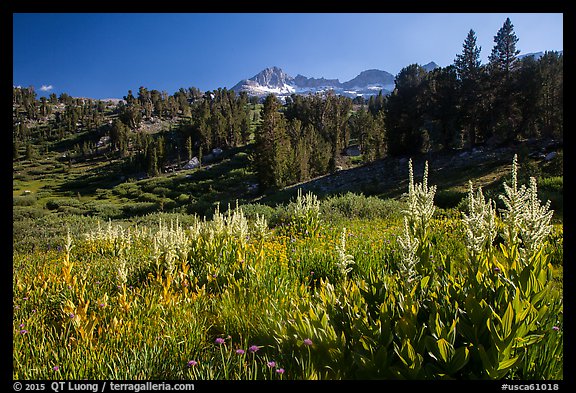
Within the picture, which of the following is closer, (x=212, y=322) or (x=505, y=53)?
(x=212, y=322)

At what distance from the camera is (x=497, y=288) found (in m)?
2.69

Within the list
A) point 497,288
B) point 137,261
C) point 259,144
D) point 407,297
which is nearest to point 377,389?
point 407,297

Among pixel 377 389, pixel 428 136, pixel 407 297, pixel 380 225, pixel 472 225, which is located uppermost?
pixel 428 136

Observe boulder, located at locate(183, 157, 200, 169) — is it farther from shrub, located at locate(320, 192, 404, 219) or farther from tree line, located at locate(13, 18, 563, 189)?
shrub, located at locate(320, 192, 404, 219)

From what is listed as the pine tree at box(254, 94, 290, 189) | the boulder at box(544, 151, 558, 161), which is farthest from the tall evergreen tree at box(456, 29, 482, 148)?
the pine tree at box(254, 94, 290, 189)

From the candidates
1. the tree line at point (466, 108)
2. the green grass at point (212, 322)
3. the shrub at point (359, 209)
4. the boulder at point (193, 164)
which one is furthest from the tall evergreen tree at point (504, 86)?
the boulder at point (193, 164)

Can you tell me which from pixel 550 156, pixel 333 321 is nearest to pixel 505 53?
pixel 550 156

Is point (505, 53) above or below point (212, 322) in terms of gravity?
above

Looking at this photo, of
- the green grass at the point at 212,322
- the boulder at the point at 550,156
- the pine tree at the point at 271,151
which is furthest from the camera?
the pine tree at the point at 271,151

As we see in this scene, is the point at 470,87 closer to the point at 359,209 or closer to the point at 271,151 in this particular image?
the point at 271,151

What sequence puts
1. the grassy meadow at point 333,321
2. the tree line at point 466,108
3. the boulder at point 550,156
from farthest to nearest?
the tree line at point 466,108 < the boulder at point 550,156 < the grassy meadow at point 333,321

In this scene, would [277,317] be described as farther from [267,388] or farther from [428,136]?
[428,136]

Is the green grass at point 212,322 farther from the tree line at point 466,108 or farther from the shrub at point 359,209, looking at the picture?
the tree line at point 466,108

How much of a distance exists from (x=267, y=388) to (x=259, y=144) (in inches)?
1806
